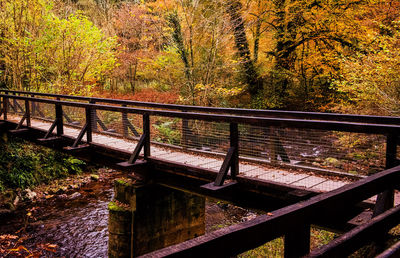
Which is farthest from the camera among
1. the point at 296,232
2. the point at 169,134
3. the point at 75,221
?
the point at 75,221

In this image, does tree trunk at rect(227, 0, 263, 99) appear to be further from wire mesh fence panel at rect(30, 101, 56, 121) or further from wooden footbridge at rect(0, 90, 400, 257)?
wire mesh fence panel at rect(30, 101, 56, 121)

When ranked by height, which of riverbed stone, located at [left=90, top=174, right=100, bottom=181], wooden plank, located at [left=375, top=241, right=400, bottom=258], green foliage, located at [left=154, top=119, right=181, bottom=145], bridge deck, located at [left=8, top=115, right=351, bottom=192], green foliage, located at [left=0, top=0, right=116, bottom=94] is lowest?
riverbed stone, located at [left=90, top=174, right=100, bottom=181]

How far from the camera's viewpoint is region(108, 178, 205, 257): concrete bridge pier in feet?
23.6

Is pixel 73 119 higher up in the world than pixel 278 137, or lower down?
lower down

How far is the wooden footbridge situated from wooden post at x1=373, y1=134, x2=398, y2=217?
0.01 m

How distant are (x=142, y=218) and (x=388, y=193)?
5.37 meters

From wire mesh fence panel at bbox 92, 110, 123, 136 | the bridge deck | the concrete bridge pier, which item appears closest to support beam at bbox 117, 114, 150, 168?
the bridge deck

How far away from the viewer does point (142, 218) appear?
727cm

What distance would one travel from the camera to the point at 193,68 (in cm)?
1522

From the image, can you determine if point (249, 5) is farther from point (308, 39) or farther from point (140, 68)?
point (140, 68)

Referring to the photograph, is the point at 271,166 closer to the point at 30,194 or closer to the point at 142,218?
the point at 142,218

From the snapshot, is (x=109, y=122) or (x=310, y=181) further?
(x=109, y=122)

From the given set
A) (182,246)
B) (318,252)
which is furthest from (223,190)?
(182,246)

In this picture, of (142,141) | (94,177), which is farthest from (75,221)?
(142,141)
